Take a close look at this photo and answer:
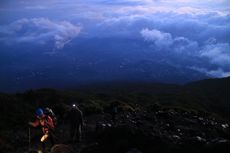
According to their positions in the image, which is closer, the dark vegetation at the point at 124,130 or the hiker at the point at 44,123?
the dark vegetation at the point at 124,130

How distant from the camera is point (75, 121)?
21.0 m

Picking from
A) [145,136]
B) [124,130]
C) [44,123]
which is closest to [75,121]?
[44,123]

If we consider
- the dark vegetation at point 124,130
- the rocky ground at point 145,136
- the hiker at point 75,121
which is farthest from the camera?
the hiker at point 75,121

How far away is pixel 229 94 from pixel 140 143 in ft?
363

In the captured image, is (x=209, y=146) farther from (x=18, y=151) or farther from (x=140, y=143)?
(x=18, y=151)

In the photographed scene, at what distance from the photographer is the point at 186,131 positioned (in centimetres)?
2345

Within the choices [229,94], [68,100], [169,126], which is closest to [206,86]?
[229,94]

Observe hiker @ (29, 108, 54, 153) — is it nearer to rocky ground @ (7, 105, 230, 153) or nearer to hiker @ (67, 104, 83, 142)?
rocky ground @ (7, 105, 230, 153)

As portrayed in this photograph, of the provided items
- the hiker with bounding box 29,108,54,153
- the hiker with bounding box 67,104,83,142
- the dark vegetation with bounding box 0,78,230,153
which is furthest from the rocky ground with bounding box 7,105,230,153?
the hiker with bounding box 29,108,54,153

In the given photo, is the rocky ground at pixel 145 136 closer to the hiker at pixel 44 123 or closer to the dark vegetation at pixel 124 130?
the dark vegetation at pixel 124 130

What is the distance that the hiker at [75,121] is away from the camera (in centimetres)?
2089

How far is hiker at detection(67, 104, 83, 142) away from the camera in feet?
68.5

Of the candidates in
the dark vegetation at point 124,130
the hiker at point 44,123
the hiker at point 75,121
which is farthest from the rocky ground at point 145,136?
the hiker at point 44,123

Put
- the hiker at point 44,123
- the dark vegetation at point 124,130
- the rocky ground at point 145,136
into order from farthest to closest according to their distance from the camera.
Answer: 1. the hiker at point 44,123
2. the dark vegetation at point 124,130
3. the rocky ground at point 145,136
